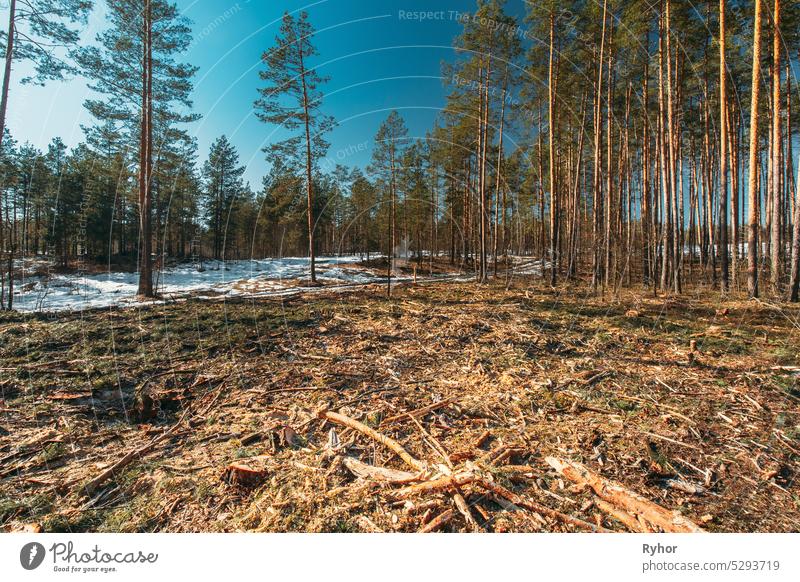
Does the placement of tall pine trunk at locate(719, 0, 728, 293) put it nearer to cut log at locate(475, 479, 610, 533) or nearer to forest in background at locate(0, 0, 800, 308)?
forest in background at locate(0, 0, 800, 308)

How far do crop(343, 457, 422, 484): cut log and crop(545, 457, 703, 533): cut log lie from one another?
1397mm

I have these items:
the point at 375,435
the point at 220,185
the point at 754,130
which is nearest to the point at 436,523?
the point at 375,435

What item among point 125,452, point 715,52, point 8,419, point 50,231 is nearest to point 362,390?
point 125,452

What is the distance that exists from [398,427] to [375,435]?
1.13 feet

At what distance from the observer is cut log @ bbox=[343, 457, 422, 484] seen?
2766mm

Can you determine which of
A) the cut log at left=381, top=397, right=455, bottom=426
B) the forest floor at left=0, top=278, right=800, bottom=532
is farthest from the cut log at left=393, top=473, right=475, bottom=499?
the cut log at left=381, top=397, right=455, bottom=426

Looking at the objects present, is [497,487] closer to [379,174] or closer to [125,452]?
[125,452]

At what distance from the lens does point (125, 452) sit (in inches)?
134

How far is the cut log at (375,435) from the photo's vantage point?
9.96 ft

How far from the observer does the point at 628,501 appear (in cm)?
243

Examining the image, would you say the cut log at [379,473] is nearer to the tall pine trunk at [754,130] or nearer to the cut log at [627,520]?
the cut log at [627,520]

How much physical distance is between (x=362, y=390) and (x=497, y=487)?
2.65 metres

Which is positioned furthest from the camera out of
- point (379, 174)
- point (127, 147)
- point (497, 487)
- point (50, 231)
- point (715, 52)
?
point (50, 231)

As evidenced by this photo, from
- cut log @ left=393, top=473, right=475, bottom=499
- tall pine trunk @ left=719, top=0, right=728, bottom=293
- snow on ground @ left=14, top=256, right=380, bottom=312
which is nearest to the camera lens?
cut log @ left=393, top=473, right=475, bottom=499
